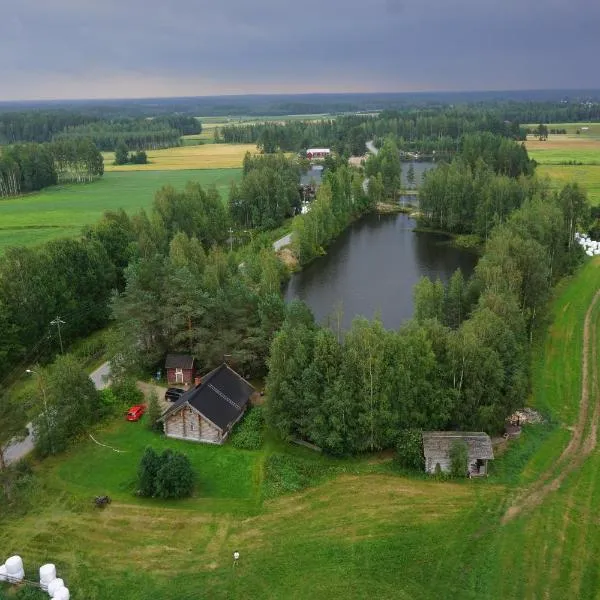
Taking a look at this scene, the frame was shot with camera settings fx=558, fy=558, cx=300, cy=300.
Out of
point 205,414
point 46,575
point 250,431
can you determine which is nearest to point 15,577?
point 46,575

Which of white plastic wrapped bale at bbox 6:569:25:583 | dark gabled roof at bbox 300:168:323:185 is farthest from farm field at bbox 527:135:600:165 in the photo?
white plastic wrapped bale at bbox 6:569:25:583

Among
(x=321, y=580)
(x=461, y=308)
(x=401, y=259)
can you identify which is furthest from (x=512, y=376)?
(x=401, y=259)

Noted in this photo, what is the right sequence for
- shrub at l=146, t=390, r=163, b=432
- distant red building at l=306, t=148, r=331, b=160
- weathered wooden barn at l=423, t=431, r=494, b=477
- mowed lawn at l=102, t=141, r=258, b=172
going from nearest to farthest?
weathered wooden barn at l=423, t=431, r=494, b=477 < shrub at l=146, t=390, r=163, b=432 < mowed lawn at l=102, t=141, r=258, b=172 < distant red building at l=306, t=148, r=331, b=160

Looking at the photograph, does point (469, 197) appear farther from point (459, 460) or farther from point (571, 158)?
point (571, 158)

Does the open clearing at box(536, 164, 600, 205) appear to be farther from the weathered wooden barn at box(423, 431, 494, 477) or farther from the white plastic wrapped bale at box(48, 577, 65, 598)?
the white plastic wrapped bale at box(48, 577, 65, 598)

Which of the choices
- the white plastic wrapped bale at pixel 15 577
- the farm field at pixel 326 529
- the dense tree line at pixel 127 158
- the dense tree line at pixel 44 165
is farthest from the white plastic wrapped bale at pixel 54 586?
the dense tree line at pixel 127 158
